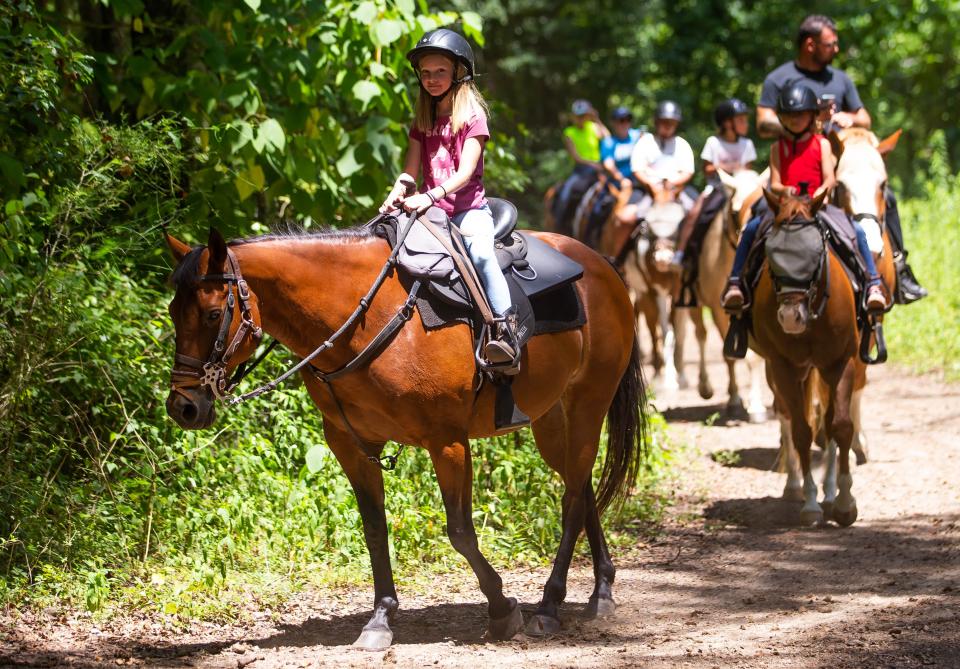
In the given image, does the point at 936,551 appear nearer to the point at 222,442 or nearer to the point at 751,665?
the point at 751,665

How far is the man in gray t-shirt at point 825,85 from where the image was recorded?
9.28 meters

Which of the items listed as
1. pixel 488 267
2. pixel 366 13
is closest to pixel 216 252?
pixel 488 267

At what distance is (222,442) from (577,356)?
2.56 meters

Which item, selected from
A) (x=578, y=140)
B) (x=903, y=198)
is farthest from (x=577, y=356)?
(x=903, y=198)

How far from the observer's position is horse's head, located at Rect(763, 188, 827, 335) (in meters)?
7.75

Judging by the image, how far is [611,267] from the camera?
6.66 meters

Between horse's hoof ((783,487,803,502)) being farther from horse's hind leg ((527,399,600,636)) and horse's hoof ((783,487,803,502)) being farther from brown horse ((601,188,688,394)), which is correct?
brown horse ((601,188,688,394))

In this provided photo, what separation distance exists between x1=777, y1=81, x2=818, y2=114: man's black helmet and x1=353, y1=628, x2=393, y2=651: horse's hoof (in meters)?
4.60

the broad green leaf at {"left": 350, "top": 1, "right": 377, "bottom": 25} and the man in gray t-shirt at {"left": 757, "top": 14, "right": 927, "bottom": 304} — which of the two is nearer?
the broad green leaf at {"left": 350, "top": 1, "right": 377, "bottom": 25}

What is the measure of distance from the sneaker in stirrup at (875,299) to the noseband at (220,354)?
4.66 meters

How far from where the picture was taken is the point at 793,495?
28.6 ft

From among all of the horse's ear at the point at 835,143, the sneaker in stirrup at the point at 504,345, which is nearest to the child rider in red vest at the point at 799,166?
the horse's ear at the point at 835,143

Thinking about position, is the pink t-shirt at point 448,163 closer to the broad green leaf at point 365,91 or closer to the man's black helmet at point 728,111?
the broad green leaf at point 365,91

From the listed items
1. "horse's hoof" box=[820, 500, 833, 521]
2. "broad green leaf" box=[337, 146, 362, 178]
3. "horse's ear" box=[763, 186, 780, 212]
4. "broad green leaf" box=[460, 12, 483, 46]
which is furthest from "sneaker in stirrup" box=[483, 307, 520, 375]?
"horse's hoof" box=[820, 500, 833, 521]
